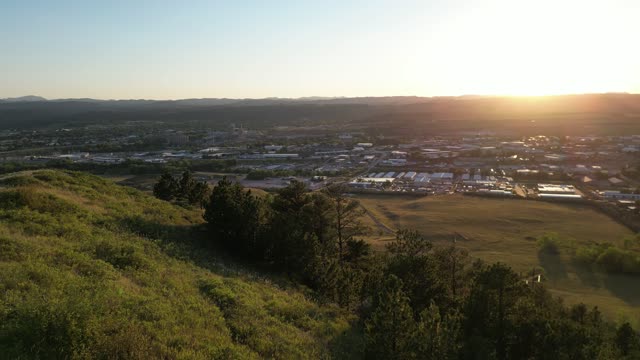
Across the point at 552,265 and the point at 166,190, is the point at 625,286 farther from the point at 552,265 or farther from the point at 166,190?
the point at 166,190

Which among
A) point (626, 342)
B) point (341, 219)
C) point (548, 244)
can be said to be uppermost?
point (341, 219)

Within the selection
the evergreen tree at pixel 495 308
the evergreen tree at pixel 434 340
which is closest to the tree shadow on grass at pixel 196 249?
the evergreen tree at pixel 495 308

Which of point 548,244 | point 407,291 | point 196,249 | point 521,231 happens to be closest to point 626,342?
point 407,291

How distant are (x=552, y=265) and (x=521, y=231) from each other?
10.1m

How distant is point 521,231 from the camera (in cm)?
4781

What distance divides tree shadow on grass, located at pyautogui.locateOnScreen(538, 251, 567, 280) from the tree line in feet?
55.2

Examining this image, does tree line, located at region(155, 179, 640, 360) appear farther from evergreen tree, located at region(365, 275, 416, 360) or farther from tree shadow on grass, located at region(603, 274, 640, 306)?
tree shadow on grass, located at region(603, 274, 640, 306)

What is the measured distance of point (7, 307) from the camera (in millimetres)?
8633

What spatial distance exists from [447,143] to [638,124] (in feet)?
270

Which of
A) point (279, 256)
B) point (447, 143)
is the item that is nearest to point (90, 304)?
point (279, 256)

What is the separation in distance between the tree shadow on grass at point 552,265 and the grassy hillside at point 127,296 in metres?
26.8

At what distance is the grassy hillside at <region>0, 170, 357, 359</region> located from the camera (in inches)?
317

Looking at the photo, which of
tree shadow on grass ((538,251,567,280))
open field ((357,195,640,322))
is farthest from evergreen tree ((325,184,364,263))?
tree shadow on grass ((538,251,567,280))

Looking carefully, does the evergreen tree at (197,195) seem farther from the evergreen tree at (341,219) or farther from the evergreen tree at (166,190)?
the evergreen tree at (341,219)
